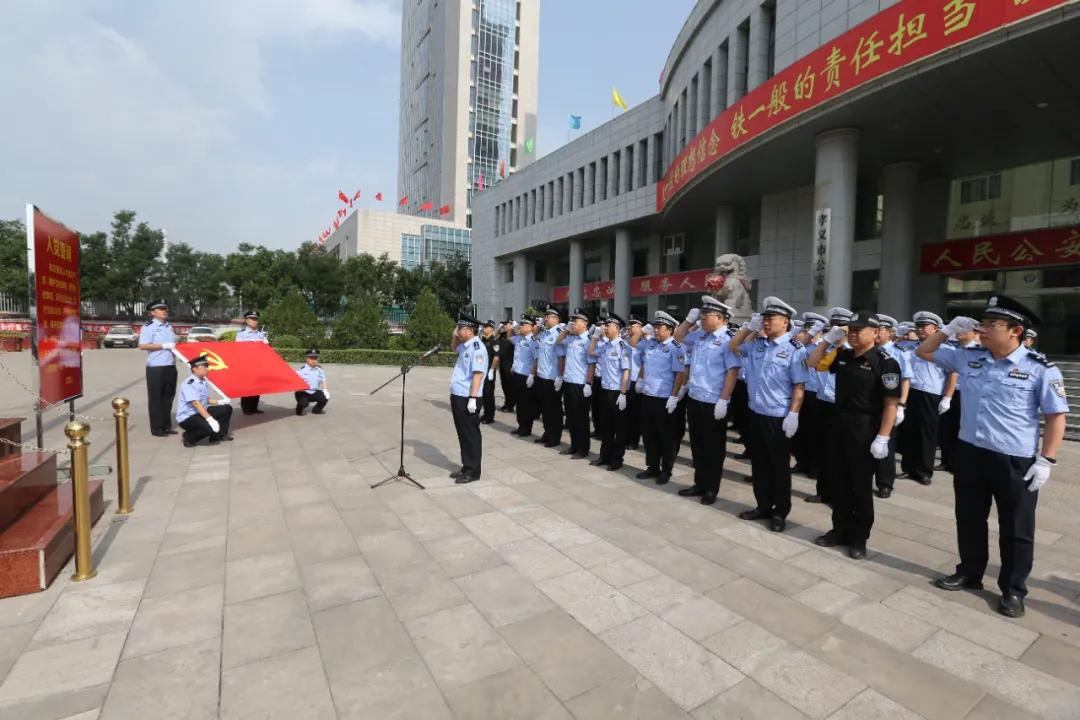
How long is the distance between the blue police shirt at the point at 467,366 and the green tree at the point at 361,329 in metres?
16.9

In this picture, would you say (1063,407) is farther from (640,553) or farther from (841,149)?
(841,149)

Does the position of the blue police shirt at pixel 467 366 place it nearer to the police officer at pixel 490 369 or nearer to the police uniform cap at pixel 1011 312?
the police officer at pixel 490 369

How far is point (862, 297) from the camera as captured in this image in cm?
1808

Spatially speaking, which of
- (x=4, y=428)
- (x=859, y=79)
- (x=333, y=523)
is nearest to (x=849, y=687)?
(x=333, y=523)

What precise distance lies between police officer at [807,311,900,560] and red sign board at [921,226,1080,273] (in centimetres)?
1454

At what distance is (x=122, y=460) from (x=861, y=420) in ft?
19.2

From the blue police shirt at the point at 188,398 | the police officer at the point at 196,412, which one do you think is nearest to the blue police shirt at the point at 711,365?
the police officer at the point at 196,412

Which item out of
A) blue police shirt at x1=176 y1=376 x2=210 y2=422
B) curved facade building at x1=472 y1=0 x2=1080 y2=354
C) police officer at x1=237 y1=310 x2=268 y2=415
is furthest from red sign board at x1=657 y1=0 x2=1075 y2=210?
blue police shirt at x1=176 y1=376 x2=210 y2=422

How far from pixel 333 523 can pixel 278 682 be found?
2.09 metres

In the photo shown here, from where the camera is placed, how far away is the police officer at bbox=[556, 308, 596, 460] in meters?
6.94

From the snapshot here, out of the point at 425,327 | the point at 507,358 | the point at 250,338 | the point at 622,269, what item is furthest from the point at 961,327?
the point at 622,269

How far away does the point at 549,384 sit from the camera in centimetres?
795

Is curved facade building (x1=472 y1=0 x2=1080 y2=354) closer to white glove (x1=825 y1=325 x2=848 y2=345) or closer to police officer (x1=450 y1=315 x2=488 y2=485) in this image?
white glove (x1=825 y1=325 x2=848 y2=345)

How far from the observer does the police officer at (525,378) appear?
8438mm
